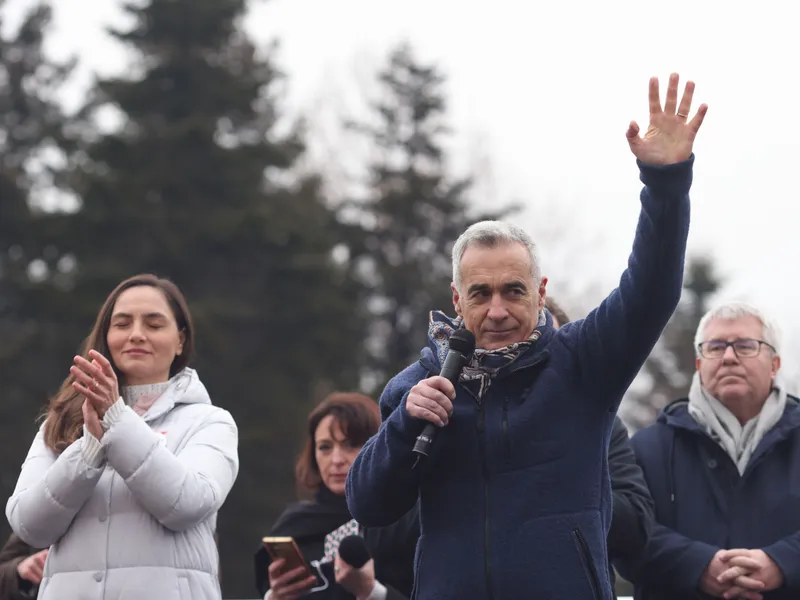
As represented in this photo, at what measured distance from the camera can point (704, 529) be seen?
16.5ft

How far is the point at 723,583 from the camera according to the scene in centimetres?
478

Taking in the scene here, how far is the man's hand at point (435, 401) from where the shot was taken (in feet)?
10.8

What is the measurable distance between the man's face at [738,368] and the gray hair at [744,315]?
2 cm

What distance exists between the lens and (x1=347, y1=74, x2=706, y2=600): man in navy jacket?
3.33m

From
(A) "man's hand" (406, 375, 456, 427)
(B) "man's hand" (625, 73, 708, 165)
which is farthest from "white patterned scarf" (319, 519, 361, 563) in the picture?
(B) "man's hand" (625, 73, 708, 165)

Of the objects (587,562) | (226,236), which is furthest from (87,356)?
(226,236)

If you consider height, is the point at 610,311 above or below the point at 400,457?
above

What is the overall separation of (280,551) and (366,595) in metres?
0.39

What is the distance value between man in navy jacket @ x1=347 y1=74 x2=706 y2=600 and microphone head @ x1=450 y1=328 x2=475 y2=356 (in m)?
0.10

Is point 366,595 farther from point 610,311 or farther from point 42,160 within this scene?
point 42,160

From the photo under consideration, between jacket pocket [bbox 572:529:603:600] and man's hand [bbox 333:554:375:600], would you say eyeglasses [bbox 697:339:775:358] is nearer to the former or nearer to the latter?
man's hand [bbox 333:554:375:600]

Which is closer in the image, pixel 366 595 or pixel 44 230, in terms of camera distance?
pixel 366 595

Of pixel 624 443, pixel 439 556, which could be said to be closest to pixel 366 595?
pixel 624 443

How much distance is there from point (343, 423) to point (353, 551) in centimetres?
80
